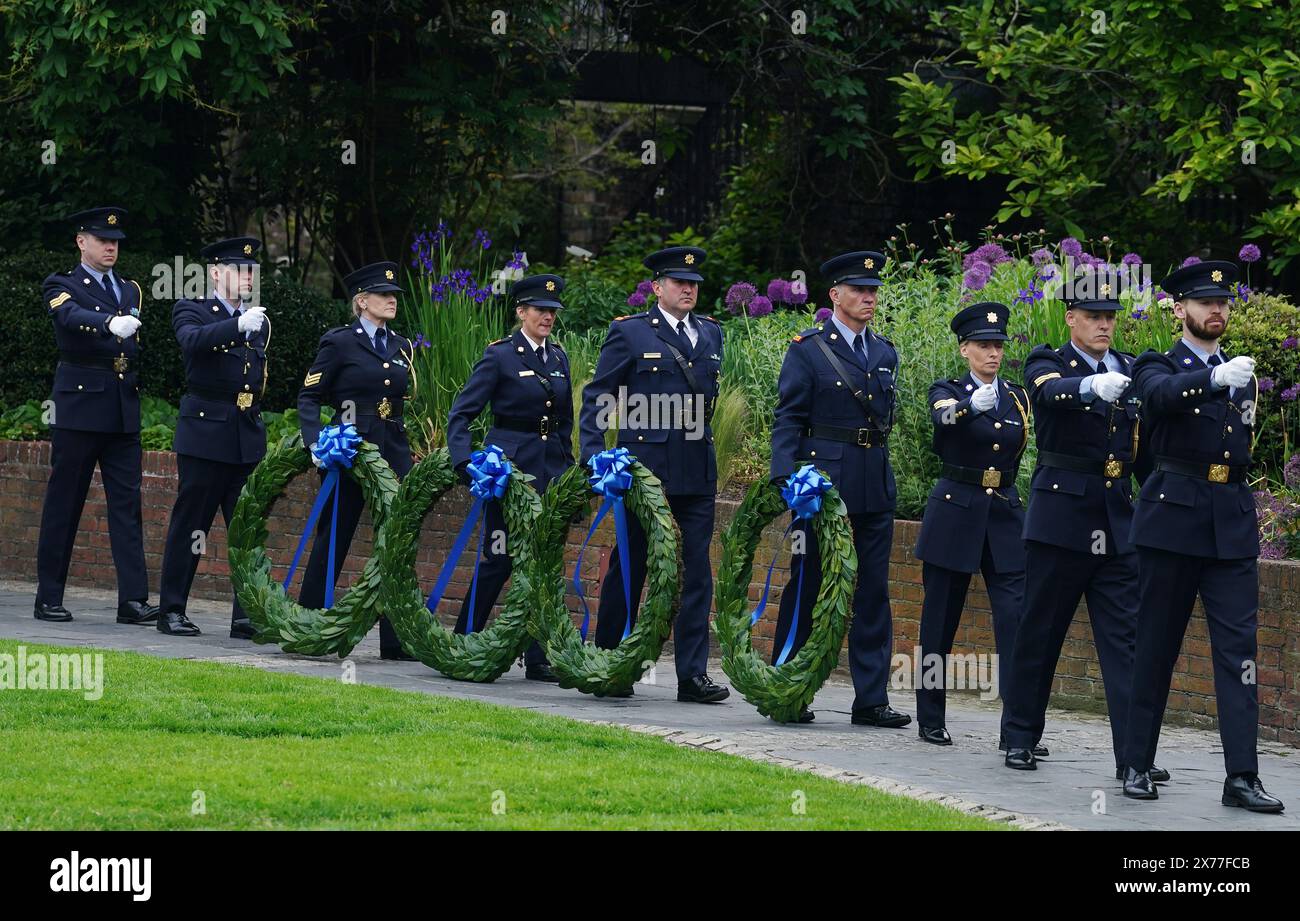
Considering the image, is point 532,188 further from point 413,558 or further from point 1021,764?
point 1021,764

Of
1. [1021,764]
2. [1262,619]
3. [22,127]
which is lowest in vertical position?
[1021,764]

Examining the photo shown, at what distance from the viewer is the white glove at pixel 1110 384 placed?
25.8 ft

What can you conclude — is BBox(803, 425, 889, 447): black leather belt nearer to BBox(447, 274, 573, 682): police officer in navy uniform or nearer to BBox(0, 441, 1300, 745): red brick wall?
BBox(0, 441, 1300, 745): red brick wall

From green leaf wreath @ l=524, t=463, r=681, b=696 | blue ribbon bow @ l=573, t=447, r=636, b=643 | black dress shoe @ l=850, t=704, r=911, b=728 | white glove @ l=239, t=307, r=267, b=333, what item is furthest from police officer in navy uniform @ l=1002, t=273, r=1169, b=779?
white glove @ l=239, t=307, r=267, b=333

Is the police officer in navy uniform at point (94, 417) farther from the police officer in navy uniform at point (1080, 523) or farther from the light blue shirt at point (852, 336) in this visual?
the police officer in navy uniform at point (1080, 523)

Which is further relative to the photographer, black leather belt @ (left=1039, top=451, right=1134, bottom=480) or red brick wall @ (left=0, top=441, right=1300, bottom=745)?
red brick wall @ (left=0, top=441, right=1300, bottom=745)

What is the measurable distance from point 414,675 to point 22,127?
8069 mm

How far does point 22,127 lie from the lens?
16719 mm

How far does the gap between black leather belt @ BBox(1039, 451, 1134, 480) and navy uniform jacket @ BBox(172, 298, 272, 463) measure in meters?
5.14

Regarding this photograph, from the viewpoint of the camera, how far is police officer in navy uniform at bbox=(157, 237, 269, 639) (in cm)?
1176

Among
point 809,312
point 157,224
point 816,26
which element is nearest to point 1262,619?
point 809,312

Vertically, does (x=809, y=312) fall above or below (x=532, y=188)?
below

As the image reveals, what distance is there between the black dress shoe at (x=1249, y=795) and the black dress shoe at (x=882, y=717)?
197 cm

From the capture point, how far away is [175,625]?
38.7ft
